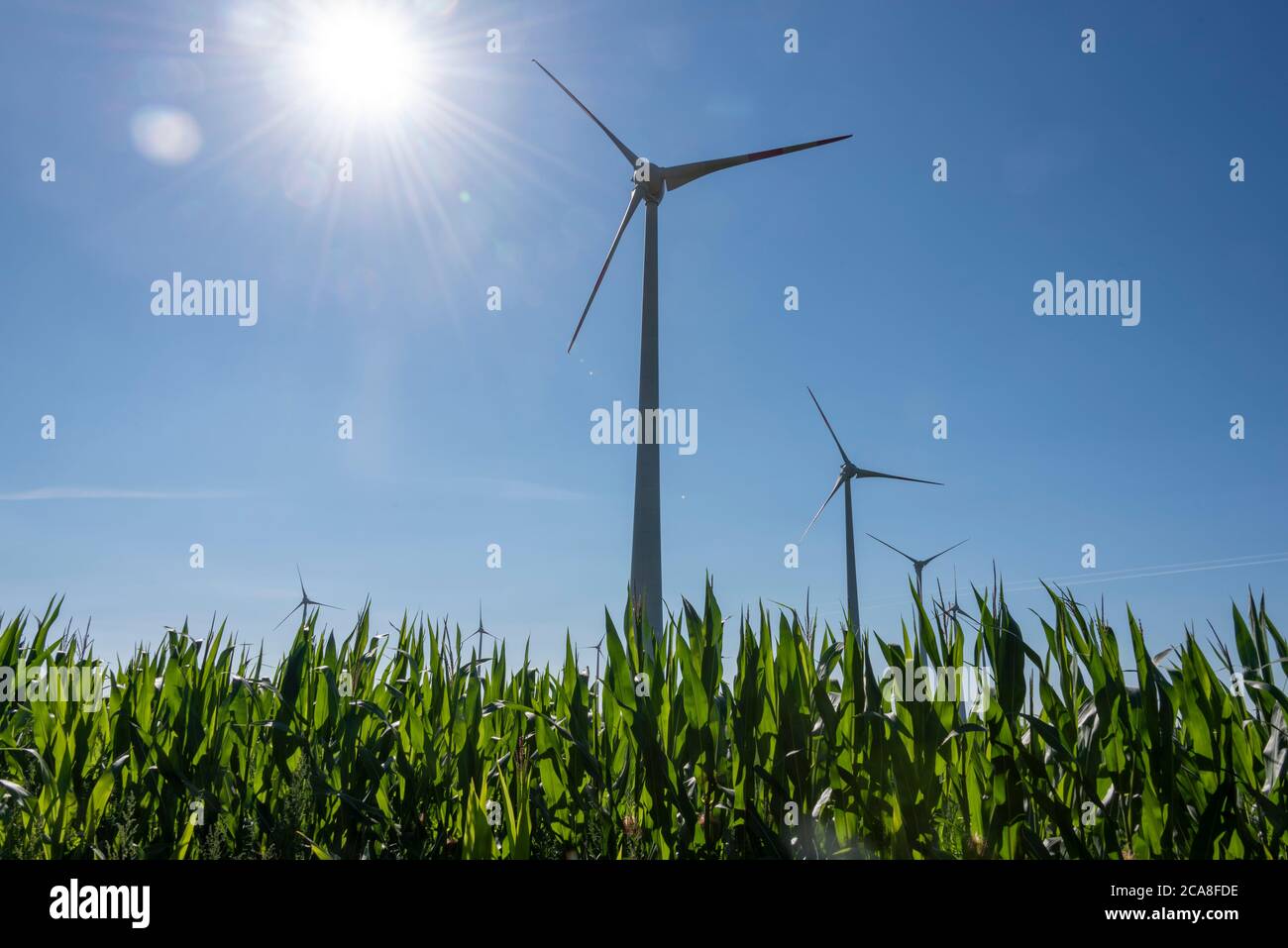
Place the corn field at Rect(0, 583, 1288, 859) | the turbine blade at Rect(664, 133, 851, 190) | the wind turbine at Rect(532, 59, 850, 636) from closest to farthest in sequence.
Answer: the corn field at Rect(0, 583, 1288, 859) → the wind turbine at Rect(532, 59, 850, 636) → the turbine blade at Rect(664, 133, 851, 190)

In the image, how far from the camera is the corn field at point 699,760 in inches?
A: 187

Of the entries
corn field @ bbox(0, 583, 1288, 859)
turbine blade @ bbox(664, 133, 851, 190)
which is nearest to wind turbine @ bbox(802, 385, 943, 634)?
turbine blade @ bbox(664, 133, 851, 190)

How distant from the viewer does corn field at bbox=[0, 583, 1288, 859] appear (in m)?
4.75

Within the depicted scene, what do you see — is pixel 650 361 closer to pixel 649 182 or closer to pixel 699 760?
pixel 649 182

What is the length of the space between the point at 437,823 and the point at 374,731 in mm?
1209

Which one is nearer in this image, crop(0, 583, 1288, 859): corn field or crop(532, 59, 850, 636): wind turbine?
crop(0, 583, 1288, 859): corn field

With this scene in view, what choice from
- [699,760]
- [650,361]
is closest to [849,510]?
[650,361]

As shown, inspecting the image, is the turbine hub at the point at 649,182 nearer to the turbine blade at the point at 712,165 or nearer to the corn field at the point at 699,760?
the turbine blade at the point at 712,165

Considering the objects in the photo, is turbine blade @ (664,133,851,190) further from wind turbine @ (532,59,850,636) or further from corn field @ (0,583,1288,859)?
corn field @ (0,583,1288,859)

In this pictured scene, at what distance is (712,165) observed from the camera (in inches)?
1262

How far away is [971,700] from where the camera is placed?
17.2 ft

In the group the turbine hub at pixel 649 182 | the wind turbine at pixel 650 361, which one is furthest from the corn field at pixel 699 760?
the turbine hub at pixel 649 182
